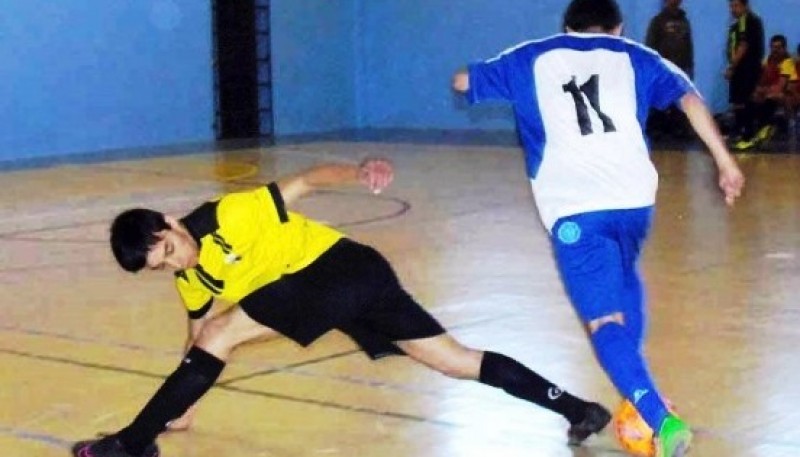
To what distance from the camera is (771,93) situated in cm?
1811

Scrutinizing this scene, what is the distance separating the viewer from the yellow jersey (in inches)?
179

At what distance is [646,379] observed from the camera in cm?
462

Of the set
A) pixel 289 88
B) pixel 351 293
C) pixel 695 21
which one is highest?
pixel 351 293

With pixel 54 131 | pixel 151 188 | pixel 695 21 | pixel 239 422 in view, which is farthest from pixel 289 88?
pixel 239 422

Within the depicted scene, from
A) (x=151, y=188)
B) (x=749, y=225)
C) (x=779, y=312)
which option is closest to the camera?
(x=779, y=312)

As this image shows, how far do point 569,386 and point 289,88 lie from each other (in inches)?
675

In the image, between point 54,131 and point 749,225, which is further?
point 54,131

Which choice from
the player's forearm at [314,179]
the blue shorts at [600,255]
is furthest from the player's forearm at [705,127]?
the player's forearm at [314,179]

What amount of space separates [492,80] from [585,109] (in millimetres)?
332

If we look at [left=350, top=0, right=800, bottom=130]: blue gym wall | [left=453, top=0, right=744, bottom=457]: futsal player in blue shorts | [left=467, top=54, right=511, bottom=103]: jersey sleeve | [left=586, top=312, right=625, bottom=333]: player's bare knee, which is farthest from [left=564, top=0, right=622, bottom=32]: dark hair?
[left=350, top=0, right=800, bottom=130]: blue gym wall

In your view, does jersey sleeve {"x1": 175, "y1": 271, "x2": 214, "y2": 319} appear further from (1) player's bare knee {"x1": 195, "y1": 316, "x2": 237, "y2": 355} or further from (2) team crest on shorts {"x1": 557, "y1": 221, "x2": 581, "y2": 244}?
(2) team crest on shorts {"x1": 557, "y1": 221, "x2": 581, "y2": 244}

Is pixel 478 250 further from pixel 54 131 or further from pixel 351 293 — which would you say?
pixel 54 131

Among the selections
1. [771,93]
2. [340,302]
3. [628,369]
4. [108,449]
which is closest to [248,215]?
[340,302]

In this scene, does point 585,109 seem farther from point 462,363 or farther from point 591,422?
point 591,422
